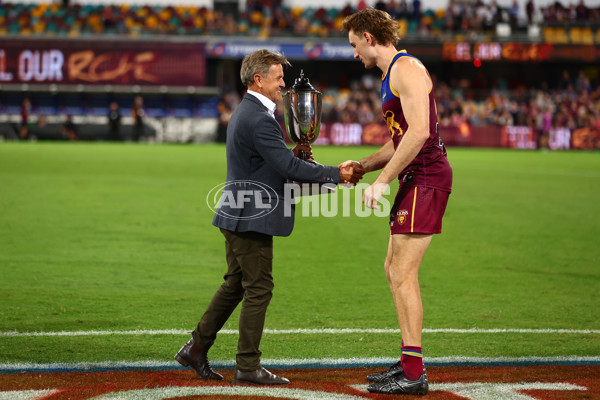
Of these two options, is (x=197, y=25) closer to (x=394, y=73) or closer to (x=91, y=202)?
(x=91, y=202)

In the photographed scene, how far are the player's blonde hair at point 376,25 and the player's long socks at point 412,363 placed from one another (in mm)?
1801

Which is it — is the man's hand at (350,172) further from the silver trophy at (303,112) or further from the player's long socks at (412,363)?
the player's long socks at (412,363)

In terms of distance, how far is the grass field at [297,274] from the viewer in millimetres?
5609

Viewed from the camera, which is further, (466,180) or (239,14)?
(239,14)

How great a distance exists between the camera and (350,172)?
472cm

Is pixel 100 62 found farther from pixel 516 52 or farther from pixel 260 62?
pixel 260 62

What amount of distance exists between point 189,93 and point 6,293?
3235cm

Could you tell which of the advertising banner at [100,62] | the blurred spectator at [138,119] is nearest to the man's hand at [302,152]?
the blurred spectator at [138,119]

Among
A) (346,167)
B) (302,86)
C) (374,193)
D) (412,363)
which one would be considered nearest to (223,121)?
(302,86)

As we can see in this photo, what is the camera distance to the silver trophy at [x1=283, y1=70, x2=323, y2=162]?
4.86 metres

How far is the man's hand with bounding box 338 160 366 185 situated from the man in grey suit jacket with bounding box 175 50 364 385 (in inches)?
2.5

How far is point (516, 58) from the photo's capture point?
127 ft

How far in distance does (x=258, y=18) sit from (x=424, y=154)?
39248 millimetres

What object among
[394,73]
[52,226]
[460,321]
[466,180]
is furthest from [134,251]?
[466,180]
